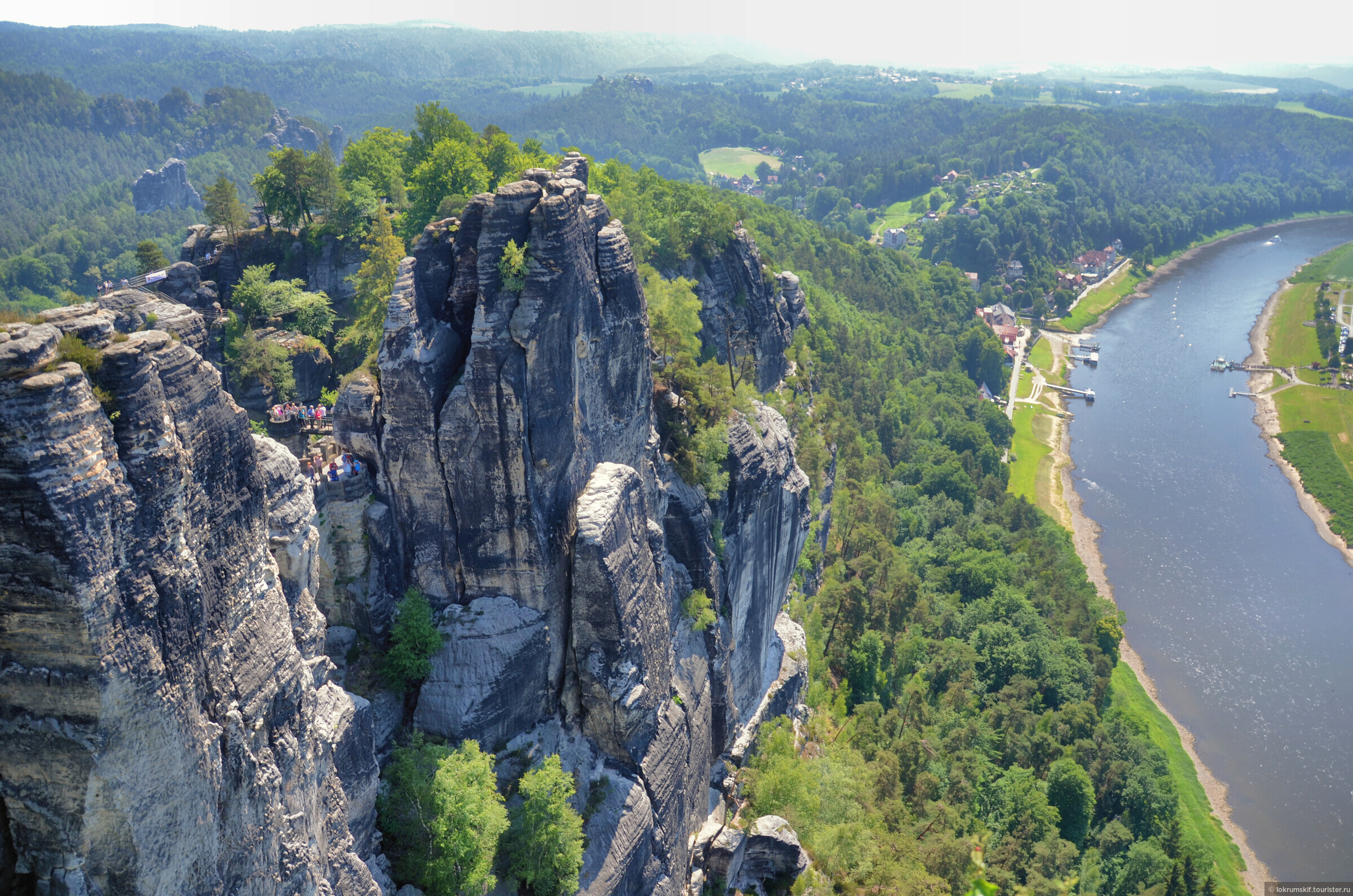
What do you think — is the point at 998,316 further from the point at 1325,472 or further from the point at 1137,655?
the point at 1137,655

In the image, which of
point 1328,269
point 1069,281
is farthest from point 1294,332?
point 1328,269

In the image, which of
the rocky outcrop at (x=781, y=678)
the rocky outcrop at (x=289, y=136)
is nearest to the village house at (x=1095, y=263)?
the rocky outcrop at (x=781, y=678)

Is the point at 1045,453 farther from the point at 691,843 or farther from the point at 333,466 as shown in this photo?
the point at 333,466

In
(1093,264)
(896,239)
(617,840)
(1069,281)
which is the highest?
(896,239)

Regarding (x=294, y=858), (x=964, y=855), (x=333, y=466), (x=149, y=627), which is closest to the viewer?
(x=149, y=627)

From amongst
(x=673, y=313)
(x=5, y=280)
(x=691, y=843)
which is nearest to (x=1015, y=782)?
A: (x=691, y=843)
